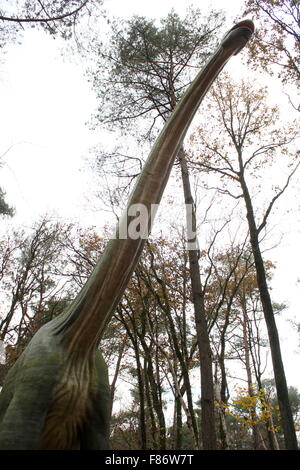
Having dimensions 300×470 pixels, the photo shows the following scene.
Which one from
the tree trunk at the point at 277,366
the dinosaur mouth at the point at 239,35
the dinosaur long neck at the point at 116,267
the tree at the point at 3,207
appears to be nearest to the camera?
the dinosaur long neck at the point at 116,267

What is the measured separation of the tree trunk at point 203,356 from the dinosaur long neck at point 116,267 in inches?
211

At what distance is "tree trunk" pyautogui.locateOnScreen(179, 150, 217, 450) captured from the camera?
671 centimetres

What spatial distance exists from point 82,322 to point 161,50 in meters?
9.50

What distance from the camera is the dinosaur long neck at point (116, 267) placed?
2.18m

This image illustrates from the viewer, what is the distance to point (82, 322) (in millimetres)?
2188

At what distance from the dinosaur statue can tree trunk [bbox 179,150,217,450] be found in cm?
517

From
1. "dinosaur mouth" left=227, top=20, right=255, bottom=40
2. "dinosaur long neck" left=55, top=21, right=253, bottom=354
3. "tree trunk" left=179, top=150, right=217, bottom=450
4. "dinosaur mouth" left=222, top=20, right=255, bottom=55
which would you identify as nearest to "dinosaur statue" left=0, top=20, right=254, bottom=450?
"dinosaur long neck" left=55, top=21, right=253, bottom=354

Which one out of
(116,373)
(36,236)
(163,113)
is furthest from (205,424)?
(116,373)

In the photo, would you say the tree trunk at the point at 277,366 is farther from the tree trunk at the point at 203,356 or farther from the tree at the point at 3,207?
the tree at the point at 3,207

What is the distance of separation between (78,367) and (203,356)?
561 cm

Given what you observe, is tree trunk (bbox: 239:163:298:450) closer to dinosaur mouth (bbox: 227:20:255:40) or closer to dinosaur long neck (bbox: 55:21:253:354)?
dinosaur long neck (bbox: 55:21:253:354)

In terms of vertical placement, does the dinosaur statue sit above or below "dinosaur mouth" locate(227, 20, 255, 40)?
below

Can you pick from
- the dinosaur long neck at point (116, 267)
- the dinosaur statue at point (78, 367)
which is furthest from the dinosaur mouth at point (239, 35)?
the dinosaur statue at point (78, 367)
